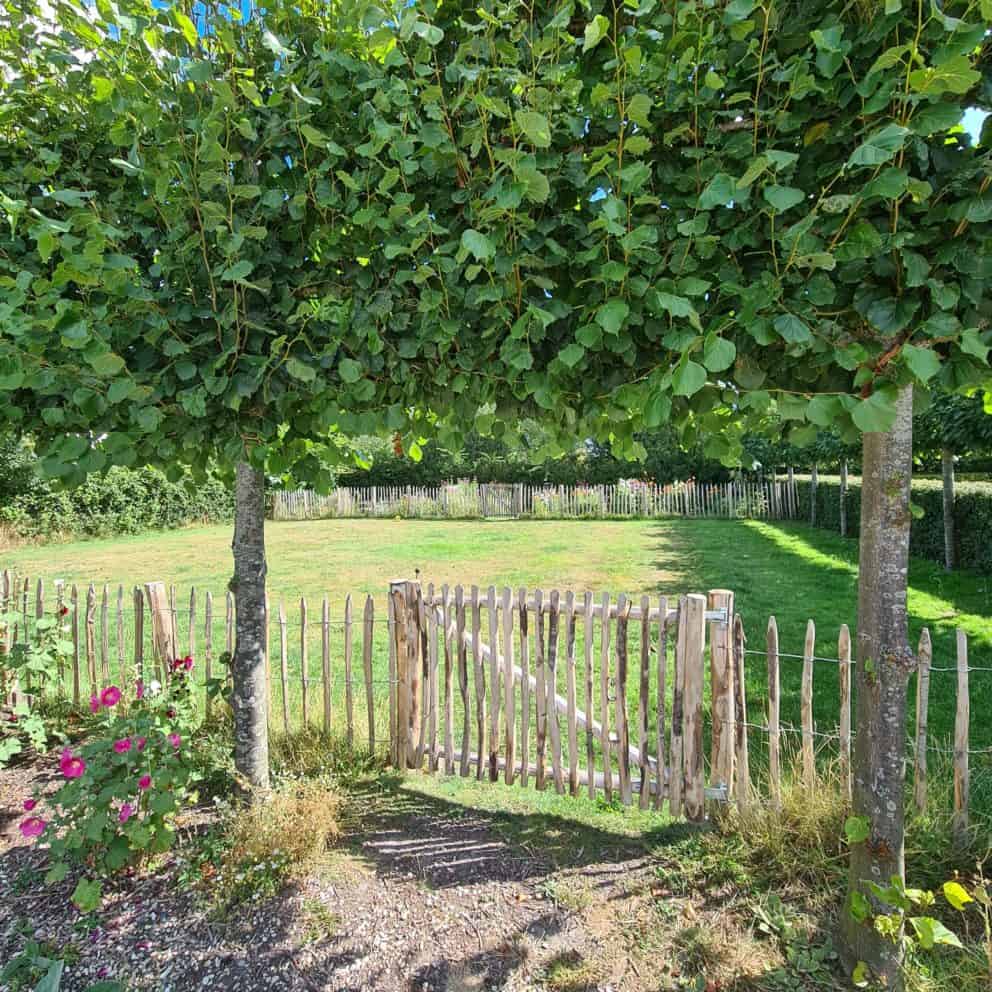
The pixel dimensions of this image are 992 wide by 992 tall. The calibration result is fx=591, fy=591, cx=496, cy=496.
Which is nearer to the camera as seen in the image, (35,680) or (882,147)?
(882,147)

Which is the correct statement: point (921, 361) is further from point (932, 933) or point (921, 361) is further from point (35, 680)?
point (35, 680)

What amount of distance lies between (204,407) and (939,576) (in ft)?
36.8

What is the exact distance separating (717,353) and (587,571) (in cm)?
936

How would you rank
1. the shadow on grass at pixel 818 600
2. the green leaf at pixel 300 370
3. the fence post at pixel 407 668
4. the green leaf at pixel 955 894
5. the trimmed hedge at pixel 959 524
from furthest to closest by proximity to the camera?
1. the trimmed hedge at pixel 959 524
2. the shadow on grass at pixel 818 600
3. the fence post at pixel 407 668
4. the green leaf at pixel 300 370
5. the green leaf at pixel 955 894

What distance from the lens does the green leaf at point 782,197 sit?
149 cm

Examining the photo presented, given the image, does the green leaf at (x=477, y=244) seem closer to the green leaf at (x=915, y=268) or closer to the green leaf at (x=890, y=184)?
the green leaf at (x=890, y=184)

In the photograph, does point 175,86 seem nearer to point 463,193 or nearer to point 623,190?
point 463,193

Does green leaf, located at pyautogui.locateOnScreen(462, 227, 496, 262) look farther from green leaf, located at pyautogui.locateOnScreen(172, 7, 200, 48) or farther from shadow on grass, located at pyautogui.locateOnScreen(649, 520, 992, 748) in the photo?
shadow on grass, located at pyautogui.locateOnScreen(649, 520, 992, 748)

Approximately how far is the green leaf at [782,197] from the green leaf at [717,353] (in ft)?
1.13

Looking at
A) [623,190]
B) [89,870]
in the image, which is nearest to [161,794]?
[89,870]

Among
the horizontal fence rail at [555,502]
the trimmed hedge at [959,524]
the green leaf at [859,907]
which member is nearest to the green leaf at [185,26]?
the green leaf at [859,907]

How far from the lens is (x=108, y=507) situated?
17766 mm

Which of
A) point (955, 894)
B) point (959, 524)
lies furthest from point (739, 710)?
point (959, 524)

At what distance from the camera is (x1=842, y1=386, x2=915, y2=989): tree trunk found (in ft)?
6.72
